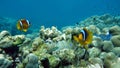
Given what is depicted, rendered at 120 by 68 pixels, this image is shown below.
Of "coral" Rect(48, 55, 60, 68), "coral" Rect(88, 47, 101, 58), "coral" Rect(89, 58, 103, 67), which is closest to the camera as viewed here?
"coral" Rect(48, 55, 60, 68)

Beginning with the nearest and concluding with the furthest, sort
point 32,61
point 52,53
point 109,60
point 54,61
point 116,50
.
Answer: point 32,61
point 54,61
point 52,53
point 109,60
point 116,50

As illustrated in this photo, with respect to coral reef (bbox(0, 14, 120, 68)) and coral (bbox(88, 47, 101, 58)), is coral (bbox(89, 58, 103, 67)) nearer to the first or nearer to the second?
coral reef (bbox(0, 14, 120, 68))

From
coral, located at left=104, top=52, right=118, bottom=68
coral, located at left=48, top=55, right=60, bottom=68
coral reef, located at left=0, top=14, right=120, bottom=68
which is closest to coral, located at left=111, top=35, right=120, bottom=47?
coral reef, located at left=0, top=14, right=120, bottom=68

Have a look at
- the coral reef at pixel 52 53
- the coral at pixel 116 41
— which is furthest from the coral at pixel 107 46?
the coral at pixel 116 41

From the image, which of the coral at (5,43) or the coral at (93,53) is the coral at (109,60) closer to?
the coral at (93,53)

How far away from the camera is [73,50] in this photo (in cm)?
507

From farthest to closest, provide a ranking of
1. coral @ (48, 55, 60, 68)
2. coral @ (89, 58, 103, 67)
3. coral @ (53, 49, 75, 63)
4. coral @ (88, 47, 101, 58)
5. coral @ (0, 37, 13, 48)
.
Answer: coral @ (88, 47, 101, 58) < coral @ (0, 37, 13, 48) < coral @ (89, 58, 103, 67) < coral @ (53, 49, 75, 63) < coral @ (48, 55, 60, 68)

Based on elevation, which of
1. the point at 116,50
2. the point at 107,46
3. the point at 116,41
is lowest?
the point at 116,50

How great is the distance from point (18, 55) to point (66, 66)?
4.42ft

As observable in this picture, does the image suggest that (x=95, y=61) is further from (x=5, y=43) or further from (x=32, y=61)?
(x=5, y=43)

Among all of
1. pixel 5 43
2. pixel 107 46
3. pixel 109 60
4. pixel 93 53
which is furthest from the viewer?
pixel 107 46

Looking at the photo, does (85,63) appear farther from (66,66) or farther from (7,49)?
(7,49)

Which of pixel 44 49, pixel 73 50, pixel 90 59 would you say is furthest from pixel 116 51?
pixel 44 49

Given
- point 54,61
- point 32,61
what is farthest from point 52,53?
point 32,61
